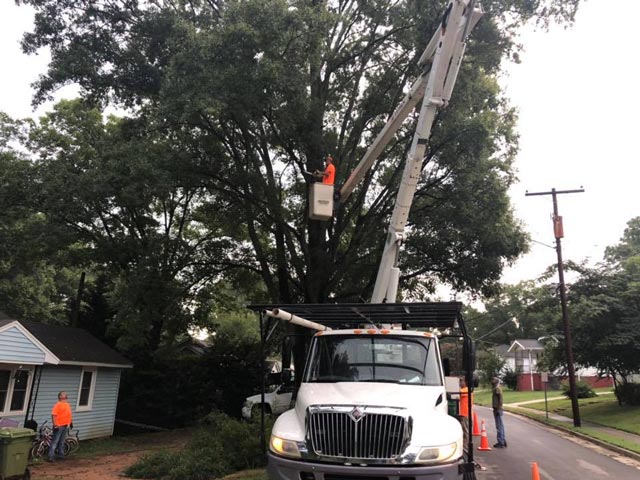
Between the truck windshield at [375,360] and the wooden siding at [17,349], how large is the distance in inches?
416

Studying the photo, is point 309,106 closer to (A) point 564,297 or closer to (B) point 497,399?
(B) point 497,399

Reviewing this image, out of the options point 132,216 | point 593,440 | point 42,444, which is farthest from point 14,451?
point 593,440

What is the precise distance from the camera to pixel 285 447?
5961 mm

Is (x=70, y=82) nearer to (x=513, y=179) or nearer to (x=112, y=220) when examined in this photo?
(x=112, y=220)

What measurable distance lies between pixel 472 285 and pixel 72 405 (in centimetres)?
1515

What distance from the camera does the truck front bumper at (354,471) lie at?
5.35 meters

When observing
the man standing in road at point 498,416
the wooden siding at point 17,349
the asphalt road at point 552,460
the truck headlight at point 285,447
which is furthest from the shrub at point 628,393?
the wooden siding at point 17,349

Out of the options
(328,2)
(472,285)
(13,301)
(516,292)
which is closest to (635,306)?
(472,285)

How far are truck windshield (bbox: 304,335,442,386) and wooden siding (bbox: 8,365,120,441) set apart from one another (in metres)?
12.9

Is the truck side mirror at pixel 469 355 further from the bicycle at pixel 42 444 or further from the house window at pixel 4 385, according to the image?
the house window at pixel 4 385

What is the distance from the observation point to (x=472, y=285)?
64.1 ft

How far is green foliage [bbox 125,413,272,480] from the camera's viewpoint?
9945mm

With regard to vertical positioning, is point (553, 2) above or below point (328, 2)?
below

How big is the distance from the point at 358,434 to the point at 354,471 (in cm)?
38
